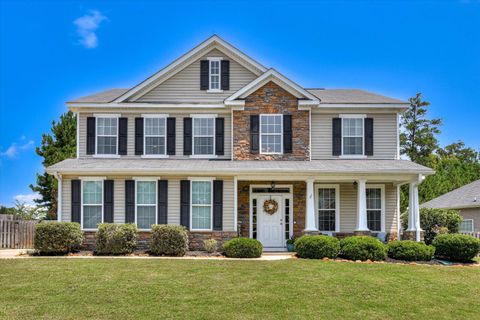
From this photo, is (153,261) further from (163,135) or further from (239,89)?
(239,89)

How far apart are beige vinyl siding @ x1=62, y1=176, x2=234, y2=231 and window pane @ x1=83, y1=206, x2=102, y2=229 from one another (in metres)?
0.58

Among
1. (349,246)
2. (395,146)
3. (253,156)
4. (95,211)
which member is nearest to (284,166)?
(253,156)

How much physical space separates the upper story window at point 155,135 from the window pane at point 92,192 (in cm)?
259

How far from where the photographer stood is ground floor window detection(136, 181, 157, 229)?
17938 millimetres

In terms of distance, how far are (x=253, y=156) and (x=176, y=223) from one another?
163 inches

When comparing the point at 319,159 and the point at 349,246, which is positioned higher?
the point at 319,159

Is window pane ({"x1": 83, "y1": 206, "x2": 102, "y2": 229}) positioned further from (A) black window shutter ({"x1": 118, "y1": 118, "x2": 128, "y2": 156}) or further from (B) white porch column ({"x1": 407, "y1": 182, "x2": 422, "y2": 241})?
(B) white porch column ({"x1": 407, "y1": 182, "x2": 422, "y2": 241})

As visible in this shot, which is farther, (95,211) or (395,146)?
(395,146)

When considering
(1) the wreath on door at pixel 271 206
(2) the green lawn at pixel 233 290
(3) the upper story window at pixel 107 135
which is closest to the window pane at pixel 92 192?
(3) the upper story window at pixel 107 135

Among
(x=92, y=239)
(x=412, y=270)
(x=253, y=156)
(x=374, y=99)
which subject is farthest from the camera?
(x=374, y=99)

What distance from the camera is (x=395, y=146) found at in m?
19.7

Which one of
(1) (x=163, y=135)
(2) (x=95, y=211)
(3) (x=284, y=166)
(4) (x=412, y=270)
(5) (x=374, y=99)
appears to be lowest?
(4) (x=412, y=270)

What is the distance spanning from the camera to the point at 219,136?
19.5 metres

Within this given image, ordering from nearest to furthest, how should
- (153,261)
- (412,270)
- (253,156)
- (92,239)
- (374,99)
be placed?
(412,270) < (153,261) < (92,239) < (253,156) < (374,99)
